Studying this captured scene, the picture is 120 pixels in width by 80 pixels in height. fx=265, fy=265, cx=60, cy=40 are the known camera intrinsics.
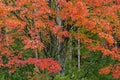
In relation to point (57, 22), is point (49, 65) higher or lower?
lower

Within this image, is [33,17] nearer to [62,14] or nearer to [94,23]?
[62,14]

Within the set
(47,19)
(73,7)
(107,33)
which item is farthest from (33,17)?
(107,33)

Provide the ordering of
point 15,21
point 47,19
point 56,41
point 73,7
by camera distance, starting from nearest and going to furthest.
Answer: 1. point 73,7
2. point 15,21
3. point 47,19
4. point 56,41

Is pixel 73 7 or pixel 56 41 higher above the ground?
pixel 73 7

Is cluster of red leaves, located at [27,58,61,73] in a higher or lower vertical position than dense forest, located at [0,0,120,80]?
lower

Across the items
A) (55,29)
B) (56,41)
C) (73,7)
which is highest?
(73,7)

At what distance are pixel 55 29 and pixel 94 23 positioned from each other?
2.00 meters

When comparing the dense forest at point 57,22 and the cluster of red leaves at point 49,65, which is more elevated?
the dense forest at point 57,22

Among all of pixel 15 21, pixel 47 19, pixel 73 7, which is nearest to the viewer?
pixel 73 7

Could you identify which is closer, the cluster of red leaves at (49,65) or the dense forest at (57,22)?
the dense forest at (57,22)

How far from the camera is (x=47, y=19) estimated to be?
14742mm

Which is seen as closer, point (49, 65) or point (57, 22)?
point (49, 65)

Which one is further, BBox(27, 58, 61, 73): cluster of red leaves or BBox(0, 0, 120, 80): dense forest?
BBox(27, 58, 61, 73): cluster of red leaves

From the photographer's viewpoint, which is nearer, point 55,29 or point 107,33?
point 55,29
